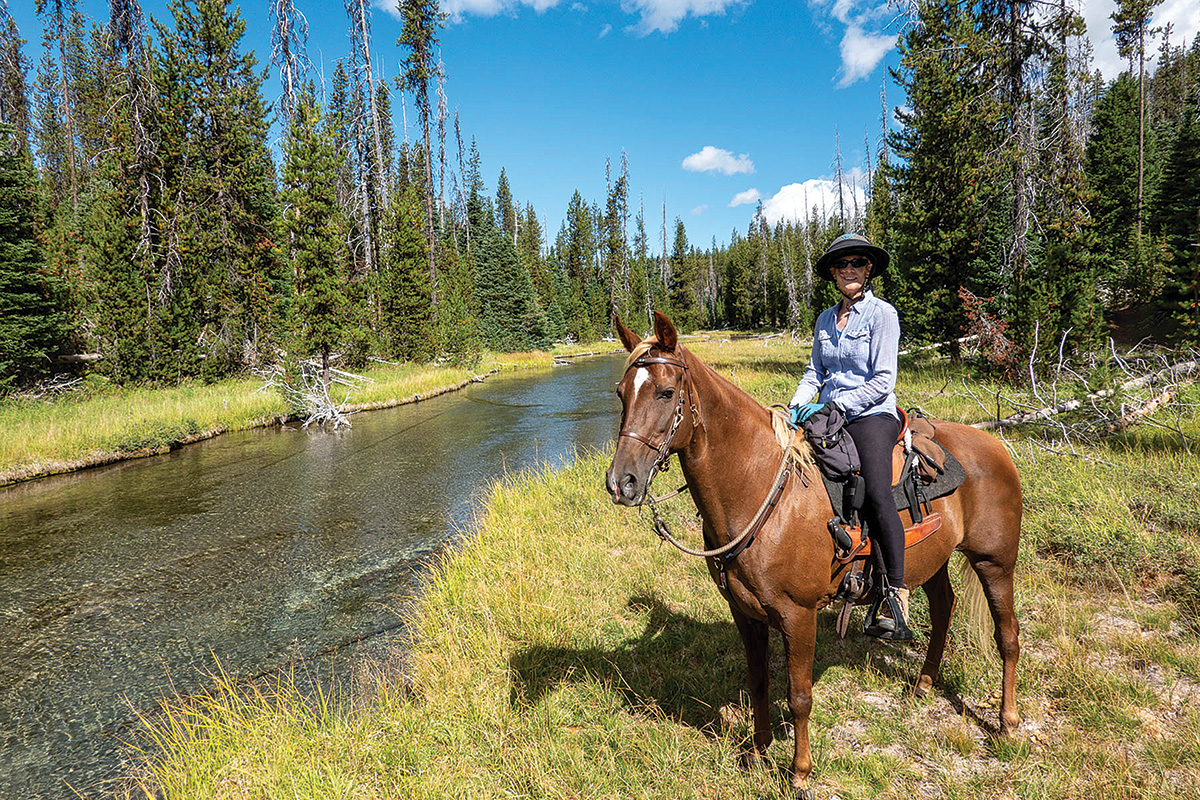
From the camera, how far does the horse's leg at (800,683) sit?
119 inches

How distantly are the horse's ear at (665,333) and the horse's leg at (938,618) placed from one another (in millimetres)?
3144

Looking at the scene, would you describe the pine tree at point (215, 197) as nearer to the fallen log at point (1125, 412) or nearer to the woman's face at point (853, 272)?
the woman's face at point (853, 272)

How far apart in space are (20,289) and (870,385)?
24.0 meters

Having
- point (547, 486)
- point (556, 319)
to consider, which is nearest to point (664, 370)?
point (547, 486)

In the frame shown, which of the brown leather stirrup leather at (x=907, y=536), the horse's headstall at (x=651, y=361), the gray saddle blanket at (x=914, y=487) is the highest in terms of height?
the horse's headstall at (x=651, y=361)

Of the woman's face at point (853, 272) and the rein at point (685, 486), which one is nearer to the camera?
the rein at point (685, 486)

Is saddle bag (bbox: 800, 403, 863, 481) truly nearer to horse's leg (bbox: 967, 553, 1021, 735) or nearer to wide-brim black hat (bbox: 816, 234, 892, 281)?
wide-brim black hat (bbox: 816, 234, 892, 281)

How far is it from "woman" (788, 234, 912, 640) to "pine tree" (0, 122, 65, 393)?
71.7 ft

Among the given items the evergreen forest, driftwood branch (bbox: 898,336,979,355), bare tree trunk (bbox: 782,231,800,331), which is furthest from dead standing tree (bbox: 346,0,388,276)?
bare tree trunk (bbox: 782,231,800,331)

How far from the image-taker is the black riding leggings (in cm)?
319

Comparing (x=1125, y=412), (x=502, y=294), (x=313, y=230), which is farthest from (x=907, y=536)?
(x=502, y=294)

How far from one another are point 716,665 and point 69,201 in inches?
1752

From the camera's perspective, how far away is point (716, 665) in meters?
4.39

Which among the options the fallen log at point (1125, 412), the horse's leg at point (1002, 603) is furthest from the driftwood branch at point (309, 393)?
the fallen log at point (1125, 412)
